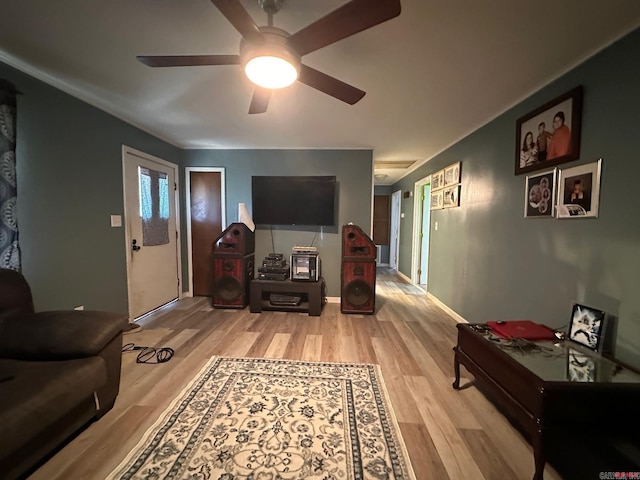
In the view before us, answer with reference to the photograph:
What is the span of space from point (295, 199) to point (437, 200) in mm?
2129

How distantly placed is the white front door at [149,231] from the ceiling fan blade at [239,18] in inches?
96.3

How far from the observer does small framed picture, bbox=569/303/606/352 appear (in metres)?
1.49

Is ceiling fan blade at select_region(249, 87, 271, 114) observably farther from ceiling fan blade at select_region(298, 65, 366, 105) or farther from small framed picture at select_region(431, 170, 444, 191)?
small framed picture at select_region(431, 170, 444, 191)

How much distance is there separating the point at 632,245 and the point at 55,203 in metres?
3.99

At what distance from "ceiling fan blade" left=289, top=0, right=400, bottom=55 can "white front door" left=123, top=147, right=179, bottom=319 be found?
2.63 m

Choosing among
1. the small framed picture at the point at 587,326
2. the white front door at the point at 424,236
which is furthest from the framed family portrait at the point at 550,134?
the white front door at the point at 424,236

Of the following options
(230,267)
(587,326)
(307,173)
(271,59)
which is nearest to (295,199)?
(307,173)

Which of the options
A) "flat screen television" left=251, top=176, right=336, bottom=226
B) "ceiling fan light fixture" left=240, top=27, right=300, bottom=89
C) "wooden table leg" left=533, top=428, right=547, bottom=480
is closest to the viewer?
"wooden table leg" left=533, top=428, right=547, bottom=480

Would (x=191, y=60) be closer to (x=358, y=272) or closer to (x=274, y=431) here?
(x=274, y=431)

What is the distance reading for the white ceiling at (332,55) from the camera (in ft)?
4.43

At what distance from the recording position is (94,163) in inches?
99.0

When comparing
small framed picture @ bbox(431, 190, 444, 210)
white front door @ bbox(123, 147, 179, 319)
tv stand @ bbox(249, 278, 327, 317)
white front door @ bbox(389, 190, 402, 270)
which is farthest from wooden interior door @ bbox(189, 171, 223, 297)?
white front door @ bbox(389, 190, 402, 270)

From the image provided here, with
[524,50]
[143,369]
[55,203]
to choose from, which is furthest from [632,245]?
[55,203]

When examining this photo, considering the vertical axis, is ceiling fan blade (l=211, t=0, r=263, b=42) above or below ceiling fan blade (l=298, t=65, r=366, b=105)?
above
